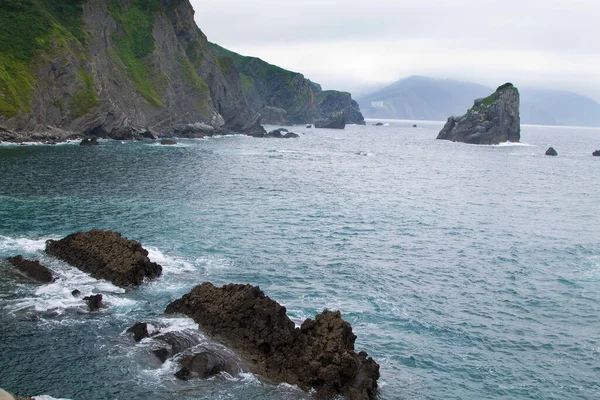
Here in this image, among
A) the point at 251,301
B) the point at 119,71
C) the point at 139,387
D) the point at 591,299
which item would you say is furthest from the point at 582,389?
the point at 119,71

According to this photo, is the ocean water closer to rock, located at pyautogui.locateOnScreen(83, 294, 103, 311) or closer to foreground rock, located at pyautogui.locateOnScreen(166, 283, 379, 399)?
rock, located at pyautogui.locateOnScreen(83, 294, 103, 311)

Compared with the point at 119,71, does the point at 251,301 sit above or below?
below

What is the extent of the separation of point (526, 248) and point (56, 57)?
11138 cm

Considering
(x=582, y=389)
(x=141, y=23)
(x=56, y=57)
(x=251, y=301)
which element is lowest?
(x=582, y=389)

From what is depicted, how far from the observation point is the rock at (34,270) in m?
34.1

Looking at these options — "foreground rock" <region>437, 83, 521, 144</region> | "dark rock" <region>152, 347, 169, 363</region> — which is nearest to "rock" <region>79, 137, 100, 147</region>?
"dark rock" <region>152, 347, 169, 363</region>

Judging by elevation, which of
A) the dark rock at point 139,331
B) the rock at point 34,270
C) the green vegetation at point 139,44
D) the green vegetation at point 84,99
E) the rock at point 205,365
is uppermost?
the green vegetation at point 139,44

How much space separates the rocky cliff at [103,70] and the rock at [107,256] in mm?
76097

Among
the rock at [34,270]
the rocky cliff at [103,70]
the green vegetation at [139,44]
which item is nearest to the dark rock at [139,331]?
the rock at [34,270]

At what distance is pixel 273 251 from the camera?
4541 cm

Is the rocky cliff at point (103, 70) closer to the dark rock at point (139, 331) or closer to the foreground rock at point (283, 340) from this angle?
the dark rock at point (139, 331)

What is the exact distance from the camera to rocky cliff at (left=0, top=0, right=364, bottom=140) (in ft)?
370

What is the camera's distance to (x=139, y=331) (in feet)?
89.8

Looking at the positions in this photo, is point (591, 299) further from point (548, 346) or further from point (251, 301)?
point (251, 301)
